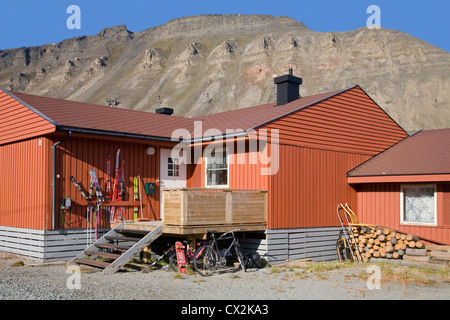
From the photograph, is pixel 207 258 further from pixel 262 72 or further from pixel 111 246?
pixel 262 72

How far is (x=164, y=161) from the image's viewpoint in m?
14.0

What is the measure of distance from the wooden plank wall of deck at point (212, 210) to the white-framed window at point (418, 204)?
4.41 meters

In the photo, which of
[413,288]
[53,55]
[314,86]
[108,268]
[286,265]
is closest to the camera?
[413,288]

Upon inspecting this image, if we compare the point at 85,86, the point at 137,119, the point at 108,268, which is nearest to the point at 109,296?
the point at 108,268

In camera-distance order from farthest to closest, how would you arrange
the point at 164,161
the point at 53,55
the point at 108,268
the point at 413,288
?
the point at 53,55
the point at 164,161
the point at 108,268
the point at 413,288

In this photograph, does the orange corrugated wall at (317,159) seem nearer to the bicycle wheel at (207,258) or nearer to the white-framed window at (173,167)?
the white-framed window at (173,167)

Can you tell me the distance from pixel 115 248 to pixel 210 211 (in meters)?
2.32

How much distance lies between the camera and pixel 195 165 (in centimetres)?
1452

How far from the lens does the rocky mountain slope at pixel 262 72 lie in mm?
63000

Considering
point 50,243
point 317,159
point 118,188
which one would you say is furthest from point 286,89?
point 50,243

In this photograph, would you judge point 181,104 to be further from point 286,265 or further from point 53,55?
point 53,55

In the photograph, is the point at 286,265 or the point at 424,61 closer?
the point at 286,265

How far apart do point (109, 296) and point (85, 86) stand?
110196 millimetres

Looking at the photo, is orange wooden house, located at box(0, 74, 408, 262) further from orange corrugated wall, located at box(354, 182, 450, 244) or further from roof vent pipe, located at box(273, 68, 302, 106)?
orange corrugated wall, located at box(354, 182, 450, 244)
